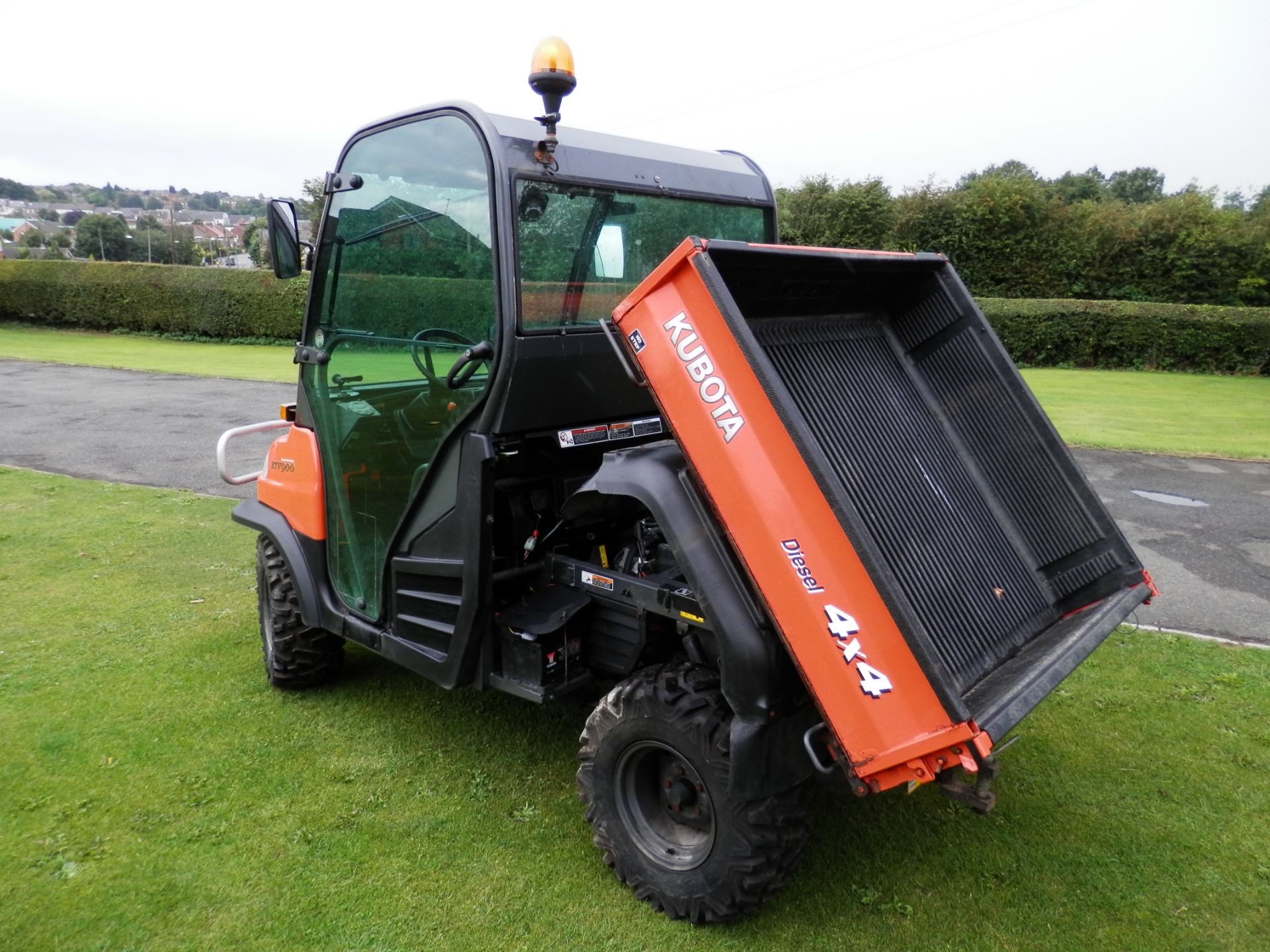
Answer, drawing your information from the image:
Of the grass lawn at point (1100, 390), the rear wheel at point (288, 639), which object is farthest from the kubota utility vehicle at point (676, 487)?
the grass lawn at point (1100, 390)

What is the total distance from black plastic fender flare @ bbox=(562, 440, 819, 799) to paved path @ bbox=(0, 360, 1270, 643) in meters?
3.54

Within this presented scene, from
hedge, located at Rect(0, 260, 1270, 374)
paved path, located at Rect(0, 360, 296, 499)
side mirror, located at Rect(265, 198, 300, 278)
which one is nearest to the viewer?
side mirror, located at Rect(265, 198, 300, 278)

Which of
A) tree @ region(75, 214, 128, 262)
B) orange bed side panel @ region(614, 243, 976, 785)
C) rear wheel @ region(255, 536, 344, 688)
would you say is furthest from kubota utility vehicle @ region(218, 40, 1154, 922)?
tree @ region(75, 214, 128, 262)

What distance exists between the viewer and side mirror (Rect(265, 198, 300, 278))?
339 cm

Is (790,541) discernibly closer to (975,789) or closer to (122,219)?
(975,789)

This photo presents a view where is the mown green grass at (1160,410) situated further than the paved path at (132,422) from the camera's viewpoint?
Yes

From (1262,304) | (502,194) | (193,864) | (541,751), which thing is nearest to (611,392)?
(502,194)

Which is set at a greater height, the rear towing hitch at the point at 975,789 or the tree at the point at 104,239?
the tree at the point at 104,239

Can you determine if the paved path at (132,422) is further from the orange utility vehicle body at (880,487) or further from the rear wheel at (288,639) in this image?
the orange utility vehicle body at (880,487)

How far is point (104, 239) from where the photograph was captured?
64500 millimetres

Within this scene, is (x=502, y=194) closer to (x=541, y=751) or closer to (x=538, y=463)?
(x=538, y=463)

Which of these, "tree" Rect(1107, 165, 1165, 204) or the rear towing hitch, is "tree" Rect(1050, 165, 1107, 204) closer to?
"tree" Rect(1107, 165, 1165, 204)

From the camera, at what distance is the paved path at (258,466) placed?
5.55m

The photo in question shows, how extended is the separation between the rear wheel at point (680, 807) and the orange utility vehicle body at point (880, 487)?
15.7 inches
